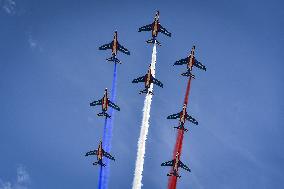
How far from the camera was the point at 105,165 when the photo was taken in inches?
7023

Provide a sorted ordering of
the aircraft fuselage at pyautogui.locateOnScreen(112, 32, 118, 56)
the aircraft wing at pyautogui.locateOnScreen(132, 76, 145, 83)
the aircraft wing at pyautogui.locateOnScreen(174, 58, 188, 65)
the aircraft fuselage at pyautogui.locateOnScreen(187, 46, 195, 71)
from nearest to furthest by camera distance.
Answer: the aircraft wing at pyautogui.locateOnScreen(132, 76, 145, 83) < the aircraft fuselage at pyautogui.locateOnScreen(187, 46, 195, 71) < the aircraft fuselage at pyautogui.locateOnScreen(112, 32, 118, 56) < the aircraft wing at pyautogui.locateOnScreen(174, 58, 188, 65)

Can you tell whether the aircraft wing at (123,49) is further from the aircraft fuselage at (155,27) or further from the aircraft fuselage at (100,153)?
the aircraft fuselage at (100,153)

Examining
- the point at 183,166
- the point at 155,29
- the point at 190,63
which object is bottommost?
the point at 183,166

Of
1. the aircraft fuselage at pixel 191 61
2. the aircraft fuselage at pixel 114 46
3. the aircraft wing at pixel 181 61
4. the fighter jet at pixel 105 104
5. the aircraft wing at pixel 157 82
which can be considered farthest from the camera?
the aircraft wing at pixel 181 61

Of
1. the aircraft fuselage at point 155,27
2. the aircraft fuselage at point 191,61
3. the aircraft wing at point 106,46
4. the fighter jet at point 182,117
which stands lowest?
the fighter jet at point 182,117

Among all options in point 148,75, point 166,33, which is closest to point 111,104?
point 148,75

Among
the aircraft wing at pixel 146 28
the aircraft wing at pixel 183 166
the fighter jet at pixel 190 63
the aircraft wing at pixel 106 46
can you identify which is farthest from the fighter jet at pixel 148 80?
the aircraft wing at pixel 183 166

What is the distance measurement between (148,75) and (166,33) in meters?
15.9

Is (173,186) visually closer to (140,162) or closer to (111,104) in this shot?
(140,162)

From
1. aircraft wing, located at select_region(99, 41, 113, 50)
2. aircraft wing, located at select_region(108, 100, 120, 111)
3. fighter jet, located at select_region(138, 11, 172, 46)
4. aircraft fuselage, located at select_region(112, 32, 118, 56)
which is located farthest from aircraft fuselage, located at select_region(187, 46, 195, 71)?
aircraft wing, located at select_region(99, 41, 113, 50)

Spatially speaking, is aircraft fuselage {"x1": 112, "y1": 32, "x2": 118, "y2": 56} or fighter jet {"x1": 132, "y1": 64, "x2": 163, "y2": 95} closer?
fighter jet {"x1": 132, "y1": 64, "x2": 163, "y2": 95}

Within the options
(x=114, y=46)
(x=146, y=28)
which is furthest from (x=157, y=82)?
(x=146, y=28)

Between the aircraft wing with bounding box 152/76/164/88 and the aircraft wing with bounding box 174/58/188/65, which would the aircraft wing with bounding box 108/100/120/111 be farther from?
the aircraft wing with bounding box 174/58/188/65

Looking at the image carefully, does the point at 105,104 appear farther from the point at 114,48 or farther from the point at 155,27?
the point at 155,27
